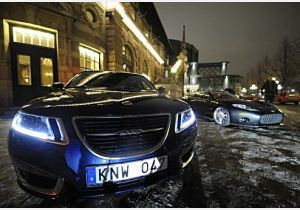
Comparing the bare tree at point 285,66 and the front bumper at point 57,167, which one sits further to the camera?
the bare tree at point 285,66

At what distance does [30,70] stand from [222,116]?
753cm

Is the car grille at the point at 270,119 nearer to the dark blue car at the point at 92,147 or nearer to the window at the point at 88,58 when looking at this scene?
the dark blue car at the point at 92,147

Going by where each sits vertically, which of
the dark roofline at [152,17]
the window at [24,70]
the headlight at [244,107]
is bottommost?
the headlight at [244,107]

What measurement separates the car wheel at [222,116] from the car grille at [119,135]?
4.01 m

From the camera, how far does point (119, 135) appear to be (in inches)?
56.9

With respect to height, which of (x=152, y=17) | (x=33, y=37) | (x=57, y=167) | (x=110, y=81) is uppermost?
(x=152, y=17)

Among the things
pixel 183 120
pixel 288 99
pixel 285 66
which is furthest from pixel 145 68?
pixel 285 66

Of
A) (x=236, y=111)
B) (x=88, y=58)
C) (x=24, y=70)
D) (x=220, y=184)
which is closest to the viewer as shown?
(x=220, y=184)

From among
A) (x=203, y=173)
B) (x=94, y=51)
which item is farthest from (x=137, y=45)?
(x=203, y=173)

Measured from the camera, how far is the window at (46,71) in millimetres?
7536

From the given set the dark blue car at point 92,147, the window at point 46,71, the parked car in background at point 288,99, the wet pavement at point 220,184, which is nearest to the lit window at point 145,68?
the window at point 46,71

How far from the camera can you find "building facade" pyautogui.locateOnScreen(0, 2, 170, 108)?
6.50 m

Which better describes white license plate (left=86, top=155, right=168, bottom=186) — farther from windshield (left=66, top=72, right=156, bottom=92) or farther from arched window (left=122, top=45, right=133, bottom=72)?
arched window (left=122, top=45, right=133, bottom=72)

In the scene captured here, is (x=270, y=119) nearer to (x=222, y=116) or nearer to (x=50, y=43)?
(x=222, y=116)
